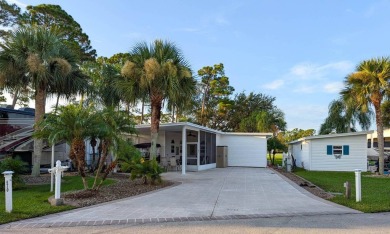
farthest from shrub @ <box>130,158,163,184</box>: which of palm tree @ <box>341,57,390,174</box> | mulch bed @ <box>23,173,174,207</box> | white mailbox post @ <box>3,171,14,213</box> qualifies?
palm tree @ <box>341,57,390,174</box>

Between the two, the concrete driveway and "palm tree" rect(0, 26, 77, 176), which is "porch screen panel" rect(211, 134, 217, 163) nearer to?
"palm tree" rect(0, 26, 77, 176)

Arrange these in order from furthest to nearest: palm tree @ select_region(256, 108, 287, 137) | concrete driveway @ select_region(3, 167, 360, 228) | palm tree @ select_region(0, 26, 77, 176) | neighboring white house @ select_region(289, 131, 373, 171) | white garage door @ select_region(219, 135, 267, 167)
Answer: palm tree @ select_region(256, 108, 287, 137) → white garage door @ select_region(219, 135, 267, 167) → neighboring white house @ select_region(289, 131, 373, 171) → palm tree @ select_region(0, 26, 77, 176) → concrete driveway @ select_region(3, 167, 360, 228)

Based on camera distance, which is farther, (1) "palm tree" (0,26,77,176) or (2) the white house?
(2) the white house

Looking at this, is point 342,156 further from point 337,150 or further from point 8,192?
point 8,192

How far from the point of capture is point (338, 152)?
85.9ft

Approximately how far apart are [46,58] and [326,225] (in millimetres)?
12495

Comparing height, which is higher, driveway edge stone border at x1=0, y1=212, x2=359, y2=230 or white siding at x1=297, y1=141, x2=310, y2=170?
white siding at x1=297, y1=141, x2=310, y2=170

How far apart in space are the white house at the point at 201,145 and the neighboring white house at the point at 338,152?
3710mm

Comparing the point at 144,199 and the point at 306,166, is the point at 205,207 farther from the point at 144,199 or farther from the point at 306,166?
the point at 306,166

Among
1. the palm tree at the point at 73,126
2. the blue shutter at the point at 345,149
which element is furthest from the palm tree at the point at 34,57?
the blue shutter at the point at 345,149

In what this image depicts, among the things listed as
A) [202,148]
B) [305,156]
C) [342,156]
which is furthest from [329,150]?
[202,148]

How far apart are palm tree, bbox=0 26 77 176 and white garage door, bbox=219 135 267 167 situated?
1702 centimetres

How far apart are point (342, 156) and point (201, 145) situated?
10458 millimetres

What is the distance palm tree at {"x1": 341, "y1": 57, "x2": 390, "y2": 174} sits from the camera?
20047mm
